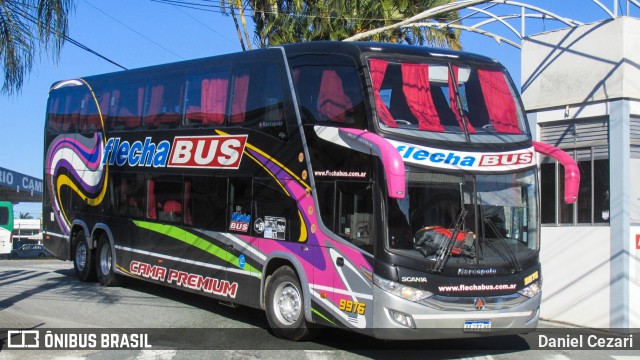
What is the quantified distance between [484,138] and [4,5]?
6.04 meters

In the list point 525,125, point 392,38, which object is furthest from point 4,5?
point 392,38

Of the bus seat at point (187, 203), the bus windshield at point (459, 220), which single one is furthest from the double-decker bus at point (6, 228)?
the bus windshield at point (459, 220)

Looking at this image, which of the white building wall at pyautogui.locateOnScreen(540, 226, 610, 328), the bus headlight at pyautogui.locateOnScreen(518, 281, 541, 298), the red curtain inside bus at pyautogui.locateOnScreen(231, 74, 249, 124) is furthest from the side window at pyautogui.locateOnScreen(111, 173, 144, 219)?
the white building wall at pyautogui.locateOnScreen(540, 226, 610, 328)

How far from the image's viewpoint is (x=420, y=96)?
980 centimetres

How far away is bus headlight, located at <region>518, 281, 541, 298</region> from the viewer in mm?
9523

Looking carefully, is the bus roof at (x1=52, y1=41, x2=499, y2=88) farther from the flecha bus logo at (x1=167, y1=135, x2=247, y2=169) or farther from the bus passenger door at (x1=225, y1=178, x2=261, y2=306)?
the bus passenger door at (x1=225, y1=178, x2=261, y2=306)

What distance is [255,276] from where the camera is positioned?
37.1 ft

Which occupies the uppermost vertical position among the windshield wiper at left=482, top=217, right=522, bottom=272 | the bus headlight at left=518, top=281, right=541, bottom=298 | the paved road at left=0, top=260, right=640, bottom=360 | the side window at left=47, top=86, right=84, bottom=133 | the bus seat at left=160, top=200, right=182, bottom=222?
the side window at left=47, top=86, right=84, bottom=133

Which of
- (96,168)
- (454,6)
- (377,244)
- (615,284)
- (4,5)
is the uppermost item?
(454,6)

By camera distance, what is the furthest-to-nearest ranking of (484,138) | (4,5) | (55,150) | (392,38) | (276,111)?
(392,38)
(55,150)
(276,111)
(484,138)
(4,5)

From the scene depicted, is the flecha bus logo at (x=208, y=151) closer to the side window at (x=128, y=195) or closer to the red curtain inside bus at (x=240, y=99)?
the red curtain inside bus at (x=240, y=99)

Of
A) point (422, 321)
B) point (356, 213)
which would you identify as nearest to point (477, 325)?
point (422, 321)

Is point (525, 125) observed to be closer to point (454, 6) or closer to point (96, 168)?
point (454, 6)

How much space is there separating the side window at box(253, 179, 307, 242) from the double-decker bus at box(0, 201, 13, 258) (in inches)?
962
